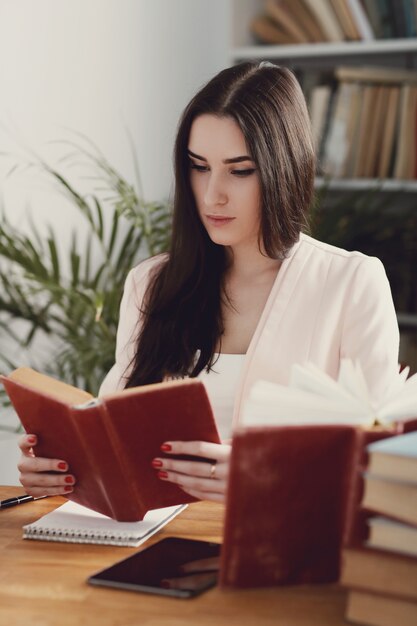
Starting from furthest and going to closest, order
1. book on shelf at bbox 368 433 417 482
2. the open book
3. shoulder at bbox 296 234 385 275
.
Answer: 1. shoulder at bbox 296 234 385 275
2. the open book
3. book on shelf at bbox 368 433 417 482

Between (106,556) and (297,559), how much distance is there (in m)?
0.29

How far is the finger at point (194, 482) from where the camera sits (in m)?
1.37

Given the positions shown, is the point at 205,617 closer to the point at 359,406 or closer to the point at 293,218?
the point at 359,406

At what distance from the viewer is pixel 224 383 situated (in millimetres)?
1991

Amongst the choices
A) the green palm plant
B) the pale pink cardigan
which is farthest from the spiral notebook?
the green palm plant

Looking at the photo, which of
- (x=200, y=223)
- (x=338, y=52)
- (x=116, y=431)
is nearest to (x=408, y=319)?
(x=338, y=52)

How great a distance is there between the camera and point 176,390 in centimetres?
127

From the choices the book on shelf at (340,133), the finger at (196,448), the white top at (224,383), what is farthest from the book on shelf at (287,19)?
the finger at (196,448)

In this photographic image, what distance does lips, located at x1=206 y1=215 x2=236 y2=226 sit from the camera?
6.09 feet

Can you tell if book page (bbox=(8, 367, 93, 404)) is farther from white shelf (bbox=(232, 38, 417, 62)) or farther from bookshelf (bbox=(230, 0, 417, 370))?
white shelf (bbox=(232, 38, 417, 62))

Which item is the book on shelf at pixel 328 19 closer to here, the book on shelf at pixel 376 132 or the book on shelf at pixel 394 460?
the book on shelf at pixel 376 132

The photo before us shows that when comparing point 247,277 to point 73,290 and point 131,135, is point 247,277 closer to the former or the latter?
point 73,290

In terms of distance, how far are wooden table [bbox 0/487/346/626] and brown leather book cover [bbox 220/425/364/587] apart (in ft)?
0.09

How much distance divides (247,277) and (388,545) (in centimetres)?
109
